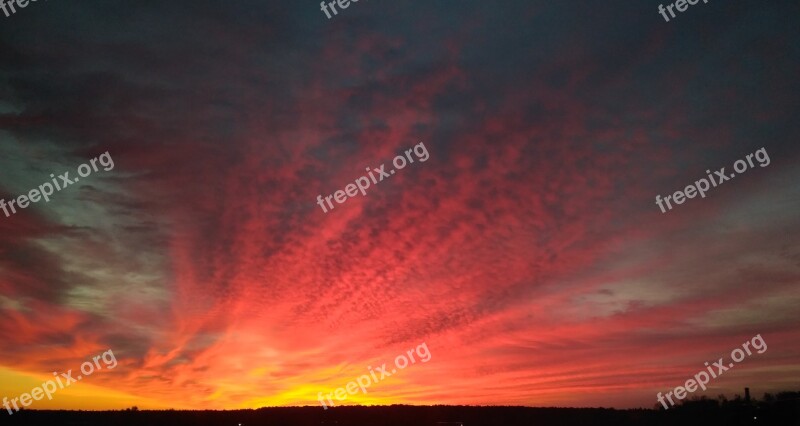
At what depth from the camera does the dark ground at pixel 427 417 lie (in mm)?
75500

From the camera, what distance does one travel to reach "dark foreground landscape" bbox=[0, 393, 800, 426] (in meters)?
75.6

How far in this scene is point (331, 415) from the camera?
95.1 metres

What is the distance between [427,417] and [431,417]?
903 mm

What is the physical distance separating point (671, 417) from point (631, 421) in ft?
22.8

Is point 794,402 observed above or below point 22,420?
below

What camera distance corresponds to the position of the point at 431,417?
313ft

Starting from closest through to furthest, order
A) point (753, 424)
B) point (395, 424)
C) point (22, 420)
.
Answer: point (753, 424), point (22, 420), point (395, 424)

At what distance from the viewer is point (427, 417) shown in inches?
3775

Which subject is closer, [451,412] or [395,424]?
[395,424]

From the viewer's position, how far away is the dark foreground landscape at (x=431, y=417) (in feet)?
248

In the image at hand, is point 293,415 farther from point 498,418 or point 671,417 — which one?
point 671,417

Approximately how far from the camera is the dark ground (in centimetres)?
7550

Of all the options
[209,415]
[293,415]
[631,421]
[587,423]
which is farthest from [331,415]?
[631,421]

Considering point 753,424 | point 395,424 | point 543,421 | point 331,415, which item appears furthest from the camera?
point 331,415
